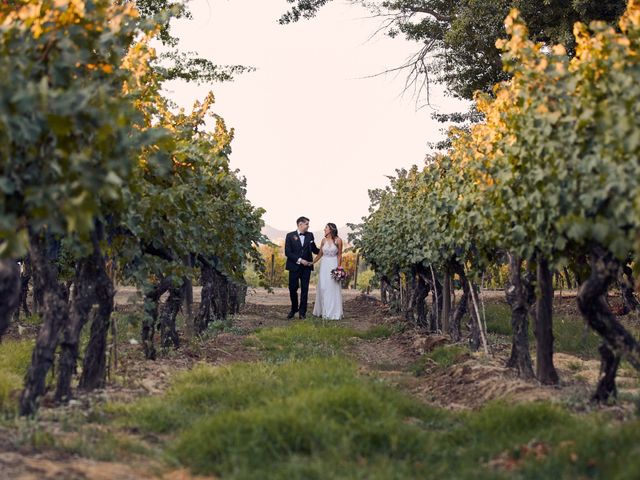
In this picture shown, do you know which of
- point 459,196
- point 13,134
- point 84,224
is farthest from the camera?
point 459,196

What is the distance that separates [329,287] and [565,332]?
19.4ft

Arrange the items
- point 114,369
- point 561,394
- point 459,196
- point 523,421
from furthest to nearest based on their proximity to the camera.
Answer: point 459,196 → point 114,369 → point 561,394 → point 523,421

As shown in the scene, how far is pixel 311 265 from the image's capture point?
19797 mm

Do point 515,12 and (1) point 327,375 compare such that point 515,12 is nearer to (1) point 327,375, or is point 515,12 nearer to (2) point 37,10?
(1) point 327,375

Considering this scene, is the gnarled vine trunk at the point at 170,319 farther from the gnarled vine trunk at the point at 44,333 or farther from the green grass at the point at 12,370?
the gnarled vine trunk at the point at 44,333

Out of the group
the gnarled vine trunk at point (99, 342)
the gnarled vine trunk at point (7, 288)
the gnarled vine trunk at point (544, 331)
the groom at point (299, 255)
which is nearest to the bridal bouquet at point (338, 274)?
the groom at point (299, 255)

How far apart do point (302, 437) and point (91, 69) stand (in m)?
3.16

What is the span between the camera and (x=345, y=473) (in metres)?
5.51

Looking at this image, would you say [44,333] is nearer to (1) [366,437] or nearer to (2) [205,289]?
(1) [366,437]

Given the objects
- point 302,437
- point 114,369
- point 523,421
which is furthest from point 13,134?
point 114,369

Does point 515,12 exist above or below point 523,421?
above

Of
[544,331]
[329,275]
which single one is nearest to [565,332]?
[329,275]

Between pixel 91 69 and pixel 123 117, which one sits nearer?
pixel 123 117

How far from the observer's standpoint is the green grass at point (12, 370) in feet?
25.4
